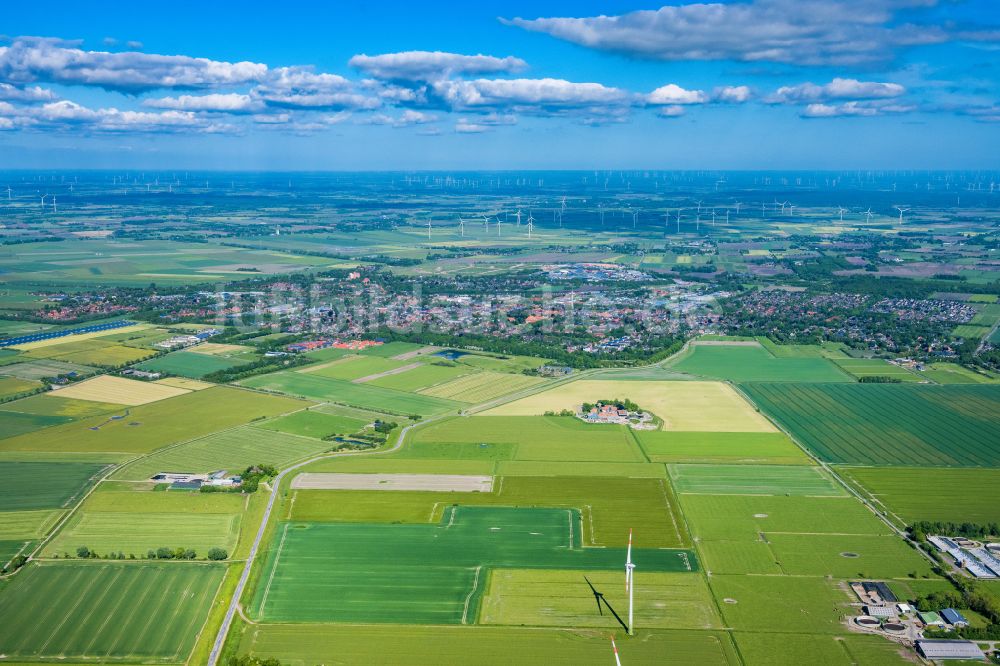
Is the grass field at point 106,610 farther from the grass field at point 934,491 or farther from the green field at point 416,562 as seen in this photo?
the grass field at point 934,491

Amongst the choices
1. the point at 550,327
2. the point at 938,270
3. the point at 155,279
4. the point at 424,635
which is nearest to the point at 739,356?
the point at 550,327

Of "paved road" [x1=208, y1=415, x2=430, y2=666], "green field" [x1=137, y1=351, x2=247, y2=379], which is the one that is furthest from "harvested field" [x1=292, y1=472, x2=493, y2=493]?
"green field" [x1=137, y1=351, x2=247, y2=379]

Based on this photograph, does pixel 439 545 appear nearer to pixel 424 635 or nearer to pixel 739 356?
pixel 424 635

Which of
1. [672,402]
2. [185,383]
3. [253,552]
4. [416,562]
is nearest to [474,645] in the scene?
[416,562]

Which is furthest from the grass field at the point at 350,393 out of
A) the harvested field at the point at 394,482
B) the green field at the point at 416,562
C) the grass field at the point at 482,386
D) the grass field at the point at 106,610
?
the grass field at the point at 106,610

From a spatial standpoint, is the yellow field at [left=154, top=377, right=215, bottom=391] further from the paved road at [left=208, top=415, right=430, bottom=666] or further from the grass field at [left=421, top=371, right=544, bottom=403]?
the paved road at [left=208, top=415, right=430, bottom=666]

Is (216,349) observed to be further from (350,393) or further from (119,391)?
(350,393)
